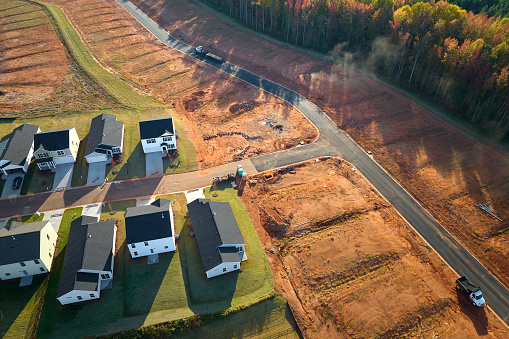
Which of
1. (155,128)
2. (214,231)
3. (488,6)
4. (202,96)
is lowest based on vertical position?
(214,231)

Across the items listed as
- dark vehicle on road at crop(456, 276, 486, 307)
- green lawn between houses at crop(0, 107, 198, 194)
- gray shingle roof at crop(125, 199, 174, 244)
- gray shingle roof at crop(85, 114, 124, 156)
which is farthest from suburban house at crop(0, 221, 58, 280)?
dark vehicle on road at crop(456, 276, 486, 307)

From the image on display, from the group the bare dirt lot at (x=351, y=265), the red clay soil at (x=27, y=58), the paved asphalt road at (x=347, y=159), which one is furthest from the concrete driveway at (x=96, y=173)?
the red clay soil at (x=27, y=58)

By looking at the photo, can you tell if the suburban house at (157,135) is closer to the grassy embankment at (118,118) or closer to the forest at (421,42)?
the grassy embankment at (118,118)

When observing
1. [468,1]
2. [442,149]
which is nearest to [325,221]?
[442,149]

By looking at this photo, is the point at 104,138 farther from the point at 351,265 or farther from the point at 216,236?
the point at 351,265

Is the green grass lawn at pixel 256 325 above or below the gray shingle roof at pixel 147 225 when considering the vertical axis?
below

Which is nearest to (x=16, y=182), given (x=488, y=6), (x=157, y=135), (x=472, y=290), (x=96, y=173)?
(x=96, y=173)
